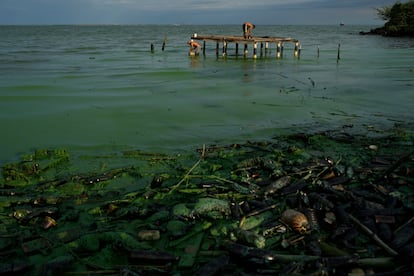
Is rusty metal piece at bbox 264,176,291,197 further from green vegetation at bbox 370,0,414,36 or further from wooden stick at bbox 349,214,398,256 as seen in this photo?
green vegetation at bbox 370,0,414,36

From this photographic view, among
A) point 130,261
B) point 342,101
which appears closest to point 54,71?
point 342,101

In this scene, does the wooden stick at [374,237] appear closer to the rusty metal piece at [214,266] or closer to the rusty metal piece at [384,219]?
the rusty metal piece at [384,219]

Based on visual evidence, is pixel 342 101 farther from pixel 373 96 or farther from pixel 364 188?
pixel 364 188

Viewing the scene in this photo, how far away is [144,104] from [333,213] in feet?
33.4

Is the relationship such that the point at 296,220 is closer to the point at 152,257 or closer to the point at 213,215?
the point at 213,215

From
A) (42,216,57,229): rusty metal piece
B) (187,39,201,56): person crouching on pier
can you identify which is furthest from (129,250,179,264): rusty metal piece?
(187,39,201,56): person crouching on pier

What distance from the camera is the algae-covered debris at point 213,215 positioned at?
13.3ft

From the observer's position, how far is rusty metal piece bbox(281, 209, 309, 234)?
455cm

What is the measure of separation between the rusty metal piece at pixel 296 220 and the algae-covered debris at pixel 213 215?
0.5 inches

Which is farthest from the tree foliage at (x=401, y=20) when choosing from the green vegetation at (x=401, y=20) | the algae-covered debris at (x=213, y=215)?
the algae-covered debris at (x=213, y=215)

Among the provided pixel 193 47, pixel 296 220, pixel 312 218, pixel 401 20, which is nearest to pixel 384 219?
pixel 312 218

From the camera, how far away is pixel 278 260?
399 centimetres

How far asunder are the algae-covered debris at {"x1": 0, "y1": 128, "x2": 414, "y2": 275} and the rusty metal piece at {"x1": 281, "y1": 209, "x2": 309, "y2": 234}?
1 cm

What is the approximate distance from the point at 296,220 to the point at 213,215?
113 centimetres
